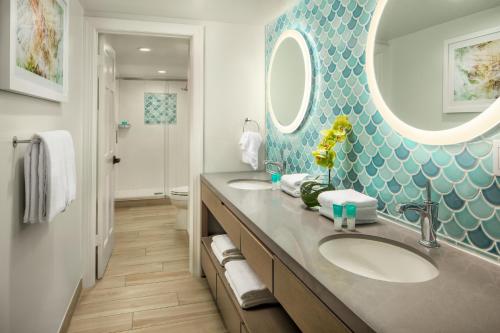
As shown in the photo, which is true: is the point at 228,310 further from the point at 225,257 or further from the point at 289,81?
the point at 289,81

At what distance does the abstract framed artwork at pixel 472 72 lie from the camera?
978mm

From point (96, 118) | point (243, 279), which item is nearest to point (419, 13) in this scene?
point (243, 279)

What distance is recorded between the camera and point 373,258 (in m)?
1.19

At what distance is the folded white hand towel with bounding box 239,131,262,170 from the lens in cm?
269

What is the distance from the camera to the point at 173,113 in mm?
5383

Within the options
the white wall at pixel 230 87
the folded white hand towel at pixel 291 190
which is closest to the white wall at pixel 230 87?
the white wall at pixel 230 87

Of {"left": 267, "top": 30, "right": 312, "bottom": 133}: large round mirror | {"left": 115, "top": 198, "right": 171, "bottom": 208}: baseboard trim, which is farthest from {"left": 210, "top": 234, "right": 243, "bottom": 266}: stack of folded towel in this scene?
{"left": 115, "top": 198, "right": 171, "bottom": 208}: baseboard trim

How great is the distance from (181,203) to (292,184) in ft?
7.08

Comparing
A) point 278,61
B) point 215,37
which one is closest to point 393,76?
point 278,61

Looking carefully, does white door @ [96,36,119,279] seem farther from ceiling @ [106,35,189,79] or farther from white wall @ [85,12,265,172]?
white wall @ [85,12,265,172]

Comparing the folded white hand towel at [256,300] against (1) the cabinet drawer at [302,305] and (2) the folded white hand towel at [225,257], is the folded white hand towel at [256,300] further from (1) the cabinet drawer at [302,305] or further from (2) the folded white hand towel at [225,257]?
(1) the cabinet drawer at [302,305]

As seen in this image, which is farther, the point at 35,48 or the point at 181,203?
the point at 181,203

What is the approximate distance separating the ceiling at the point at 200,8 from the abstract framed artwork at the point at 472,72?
1.43 meters

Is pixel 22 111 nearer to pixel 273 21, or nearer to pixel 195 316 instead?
pixel 195 316
